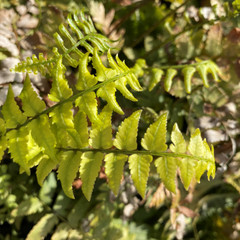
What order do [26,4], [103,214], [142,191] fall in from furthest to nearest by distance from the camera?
[103,214], [26,4], [142,191]

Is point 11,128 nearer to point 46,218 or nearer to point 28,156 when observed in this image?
point 28,156

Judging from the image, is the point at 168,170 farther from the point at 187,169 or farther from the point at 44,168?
the point at 44,168

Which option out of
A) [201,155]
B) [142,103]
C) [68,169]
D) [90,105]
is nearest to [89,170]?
[68,169]

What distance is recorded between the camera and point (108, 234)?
1.33m

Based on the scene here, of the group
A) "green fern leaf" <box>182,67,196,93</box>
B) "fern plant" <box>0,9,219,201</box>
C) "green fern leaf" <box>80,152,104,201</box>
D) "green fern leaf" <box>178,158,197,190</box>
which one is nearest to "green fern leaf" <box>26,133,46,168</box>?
"fern plant" <box>0,9,219,201</box>

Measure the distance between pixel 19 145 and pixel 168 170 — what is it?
13.2 inches

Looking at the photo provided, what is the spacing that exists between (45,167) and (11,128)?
12 centimetres

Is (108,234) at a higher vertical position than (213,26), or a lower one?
lower

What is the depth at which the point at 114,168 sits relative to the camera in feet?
2.49

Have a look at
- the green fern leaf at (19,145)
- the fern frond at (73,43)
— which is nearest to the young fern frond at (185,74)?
the fern frond at (73,43)

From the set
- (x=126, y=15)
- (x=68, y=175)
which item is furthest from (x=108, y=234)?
(x=126, y=15)

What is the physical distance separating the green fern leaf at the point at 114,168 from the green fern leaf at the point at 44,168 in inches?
5.0

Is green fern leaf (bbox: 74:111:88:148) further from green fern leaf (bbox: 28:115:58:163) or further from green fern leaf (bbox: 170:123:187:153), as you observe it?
green fern leaf (bbox: 170:123:187:153)

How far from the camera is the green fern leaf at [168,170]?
0.73m
